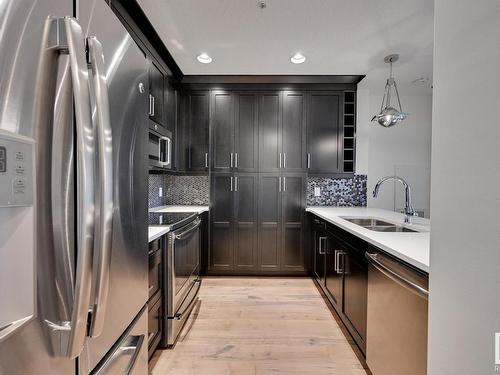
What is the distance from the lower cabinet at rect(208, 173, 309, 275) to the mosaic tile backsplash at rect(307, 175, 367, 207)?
382 millimetres

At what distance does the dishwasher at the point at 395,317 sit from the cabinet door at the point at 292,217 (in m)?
1.82

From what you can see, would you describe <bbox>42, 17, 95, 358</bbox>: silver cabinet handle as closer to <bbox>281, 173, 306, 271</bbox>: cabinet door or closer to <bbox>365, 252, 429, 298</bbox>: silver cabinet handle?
<bbox>365, 252, 429, 298</bbox>: silver cabinet handle

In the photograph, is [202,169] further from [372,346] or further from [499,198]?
[499,198]

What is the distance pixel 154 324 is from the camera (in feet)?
5.77

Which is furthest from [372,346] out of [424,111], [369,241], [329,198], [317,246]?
[424,111]

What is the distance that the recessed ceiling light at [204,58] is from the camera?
9.26ft

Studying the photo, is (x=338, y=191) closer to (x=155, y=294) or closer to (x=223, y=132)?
(x=223, y=132)

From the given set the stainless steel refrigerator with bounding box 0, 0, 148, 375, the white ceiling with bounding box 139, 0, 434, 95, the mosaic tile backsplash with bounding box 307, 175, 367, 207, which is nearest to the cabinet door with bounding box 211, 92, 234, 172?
the white ceiling with bounding box 139, 0, 434, 95

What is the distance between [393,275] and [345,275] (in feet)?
2.81

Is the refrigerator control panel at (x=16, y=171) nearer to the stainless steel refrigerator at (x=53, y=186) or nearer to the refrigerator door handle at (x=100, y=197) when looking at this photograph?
Result: the stainless steel refrigerator at (x=53, y=186)

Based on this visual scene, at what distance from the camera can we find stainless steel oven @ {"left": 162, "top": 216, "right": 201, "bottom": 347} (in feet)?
6.25

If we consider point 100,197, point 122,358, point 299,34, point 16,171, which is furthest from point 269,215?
point 16,171

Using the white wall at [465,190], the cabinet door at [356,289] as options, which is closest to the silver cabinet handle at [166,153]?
the cabinet door at [356,289]

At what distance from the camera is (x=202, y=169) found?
347 cm
